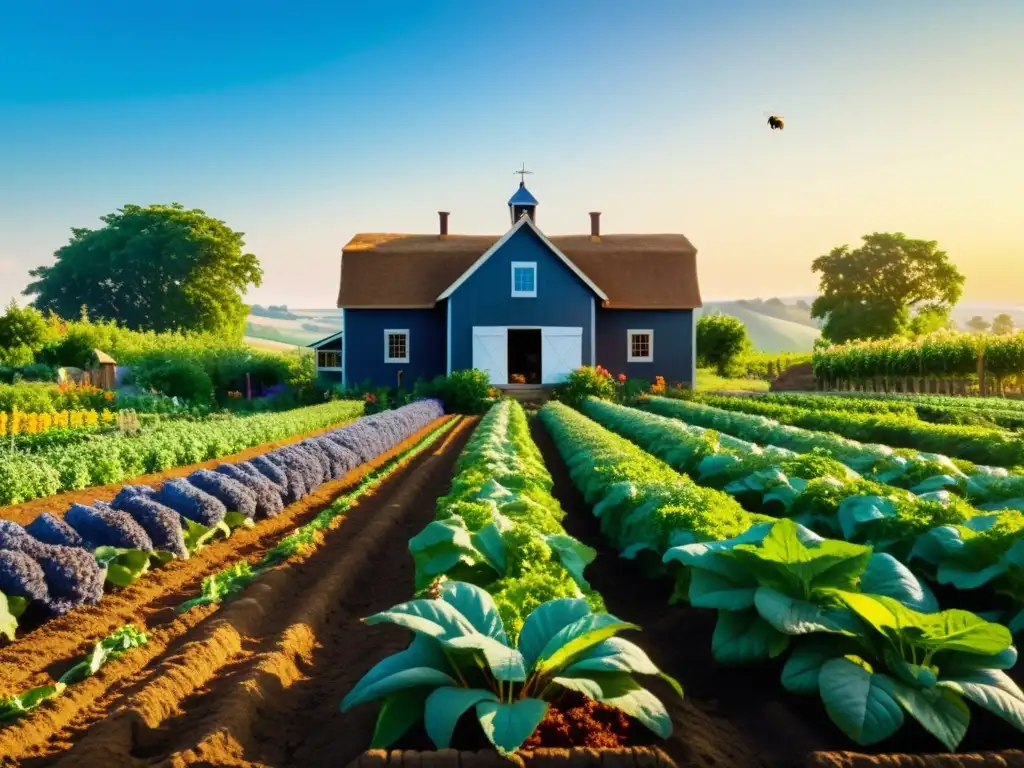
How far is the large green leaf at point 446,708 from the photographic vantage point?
2.76 m

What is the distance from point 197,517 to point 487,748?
5602mm

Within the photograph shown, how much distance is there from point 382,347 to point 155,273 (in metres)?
30.7

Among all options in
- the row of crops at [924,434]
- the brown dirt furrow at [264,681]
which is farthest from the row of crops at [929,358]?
the brown dirt furrow at [264,681]

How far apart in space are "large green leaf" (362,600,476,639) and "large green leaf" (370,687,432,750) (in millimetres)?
227

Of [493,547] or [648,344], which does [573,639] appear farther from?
[648,344]

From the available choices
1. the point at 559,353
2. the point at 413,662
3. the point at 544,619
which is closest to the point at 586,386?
the point at 559,353

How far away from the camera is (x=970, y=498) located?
21.0ft

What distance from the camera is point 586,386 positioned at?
27000 mm

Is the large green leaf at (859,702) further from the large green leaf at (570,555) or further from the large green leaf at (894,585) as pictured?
the large green leaf at (570,555)

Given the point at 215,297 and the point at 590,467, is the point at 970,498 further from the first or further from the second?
the point at 215,297

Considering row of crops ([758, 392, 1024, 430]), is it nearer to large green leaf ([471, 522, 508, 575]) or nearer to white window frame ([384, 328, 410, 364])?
large green leaf ([471, 522, 508, 575])

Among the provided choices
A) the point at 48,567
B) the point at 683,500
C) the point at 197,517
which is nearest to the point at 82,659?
the point at 48,567

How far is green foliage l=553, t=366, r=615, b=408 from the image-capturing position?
88.5 feet

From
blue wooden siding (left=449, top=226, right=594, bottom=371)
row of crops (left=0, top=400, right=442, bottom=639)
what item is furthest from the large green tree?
row of crops (left=0, top=400, right=442, bottom=639)
